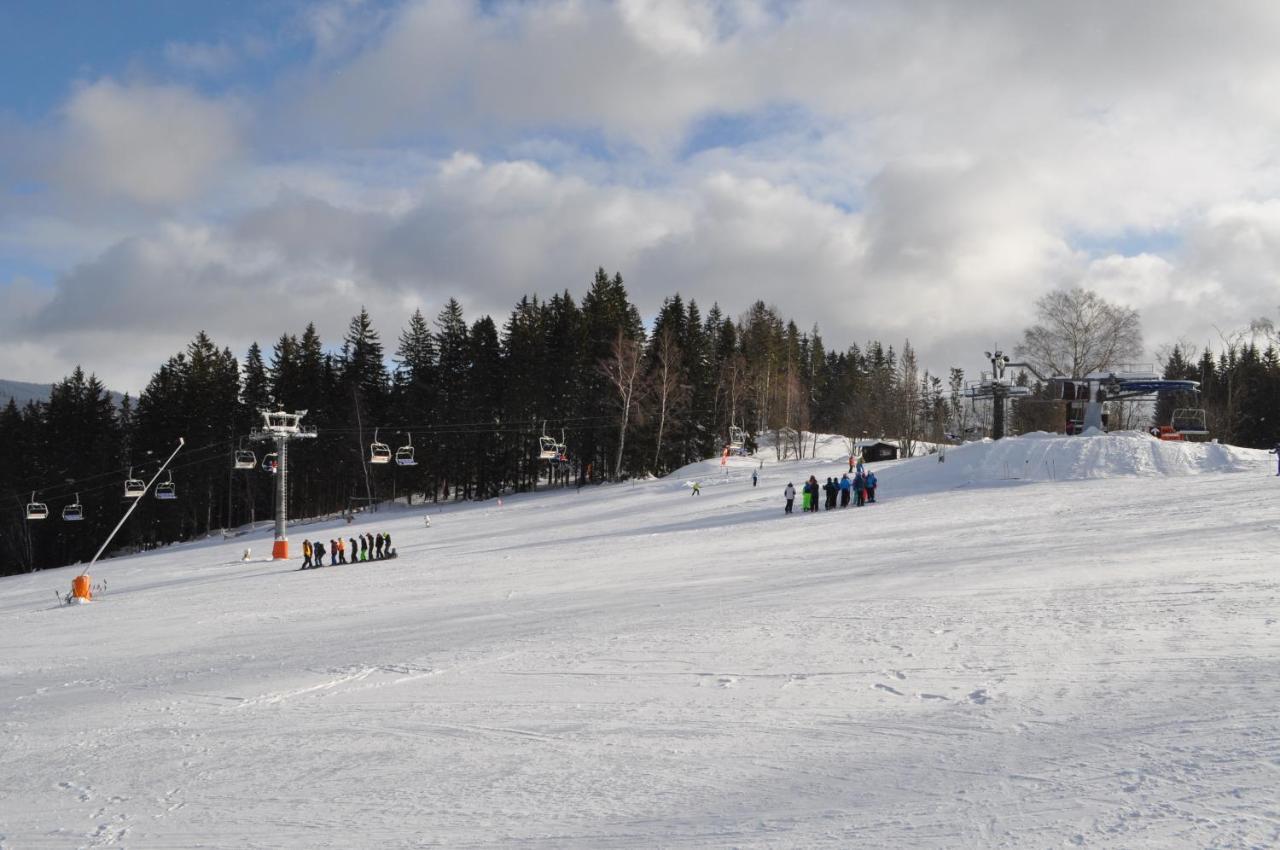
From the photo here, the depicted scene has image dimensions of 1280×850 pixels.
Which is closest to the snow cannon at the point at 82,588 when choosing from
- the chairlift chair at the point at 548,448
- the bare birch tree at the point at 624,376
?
the chairlift chair at the point at 548,448

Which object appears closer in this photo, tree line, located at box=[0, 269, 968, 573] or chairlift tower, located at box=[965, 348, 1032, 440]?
chairlift tower, located at box=[965, 348, 1032, 440]

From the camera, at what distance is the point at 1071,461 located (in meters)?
36.6

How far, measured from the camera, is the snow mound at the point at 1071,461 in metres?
34.9

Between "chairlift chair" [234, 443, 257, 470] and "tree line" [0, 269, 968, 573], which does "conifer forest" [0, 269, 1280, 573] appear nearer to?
"tree line" [0, 269, 968, 573]

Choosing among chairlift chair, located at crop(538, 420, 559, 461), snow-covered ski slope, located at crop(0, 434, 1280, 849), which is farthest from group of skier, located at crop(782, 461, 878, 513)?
chairlift chair, located at crop(538, 420, 559, 461)

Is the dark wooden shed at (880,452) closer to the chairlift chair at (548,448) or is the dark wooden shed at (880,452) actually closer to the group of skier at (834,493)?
the chairlift chair at (548,448)

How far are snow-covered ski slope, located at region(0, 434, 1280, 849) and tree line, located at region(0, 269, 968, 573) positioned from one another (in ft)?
148

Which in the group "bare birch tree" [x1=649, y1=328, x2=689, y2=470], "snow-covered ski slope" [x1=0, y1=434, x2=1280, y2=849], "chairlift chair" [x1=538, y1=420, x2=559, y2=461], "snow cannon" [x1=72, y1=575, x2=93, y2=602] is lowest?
"snow cannon" [x1=72, y1=575, x2=93, y2=602]

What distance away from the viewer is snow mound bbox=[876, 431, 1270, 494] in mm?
34875

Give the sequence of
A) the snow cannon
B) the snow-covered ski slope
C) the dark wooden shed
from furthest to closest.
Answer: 1. the dark wooden shed
2. the snow cannon
3. the snow-covered ski slope

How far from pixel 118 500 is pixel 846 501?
6384 cm

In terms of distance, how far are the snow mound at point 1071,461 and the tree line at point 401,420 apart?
2489cm

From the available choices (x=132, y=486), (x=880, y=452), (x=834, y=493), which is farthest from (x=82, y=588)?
(x=880, y=452)

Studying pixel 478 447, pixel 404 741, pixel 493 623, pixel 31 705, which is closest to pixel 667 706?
pixel 404 741
